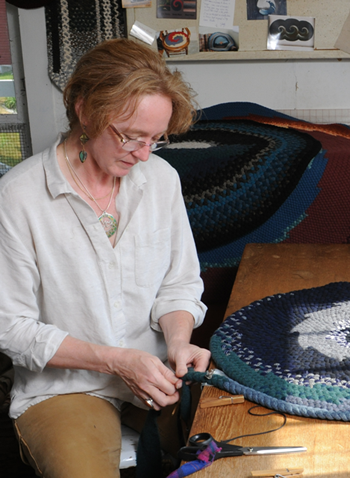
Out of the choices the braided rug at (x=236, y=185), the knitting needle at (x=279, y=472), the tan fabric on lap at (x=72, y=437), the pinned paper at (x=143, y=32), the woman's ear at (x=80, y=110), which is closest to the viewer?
the knitting needle at (x=279, y=472)

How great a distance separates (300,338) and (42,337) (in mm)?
486

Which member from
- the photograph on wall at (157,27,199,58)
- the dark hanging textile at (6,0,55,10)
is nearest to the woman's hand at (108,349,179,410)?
the photograph on wall at (157,27,199,58)

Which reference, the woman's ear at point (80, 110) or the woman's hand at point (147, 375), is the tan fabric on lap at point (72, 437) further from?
the woman's ear at point (80, 110)

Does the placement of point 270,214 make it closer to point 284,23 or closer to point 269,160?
point 269,160

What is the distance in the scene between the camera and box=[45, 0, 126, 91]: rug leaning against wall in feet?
8.89

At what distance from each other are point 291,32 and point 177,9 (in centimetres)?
61

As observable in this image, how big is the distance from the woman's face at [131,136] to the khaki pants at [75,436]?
485 millimetres

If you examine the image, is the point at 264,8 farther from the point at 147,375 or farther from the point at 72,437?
the point at 72,437

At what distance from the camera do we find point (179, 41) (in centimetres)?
273

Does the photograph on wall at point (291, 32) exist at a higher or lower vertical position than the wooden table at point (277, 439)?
higher

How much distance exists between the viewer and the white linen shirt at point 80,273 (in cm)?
98

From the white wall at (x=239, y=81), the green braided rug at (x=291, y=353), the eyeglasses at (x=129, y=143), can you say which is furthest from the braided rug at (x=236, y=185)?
the white wall at (x=239, y=81)

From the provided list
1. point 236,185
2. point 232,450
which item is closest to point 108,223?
point 232,450

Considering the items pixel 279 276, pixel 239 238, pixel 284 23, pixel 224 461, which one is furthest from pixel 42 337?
pixel 284 23
